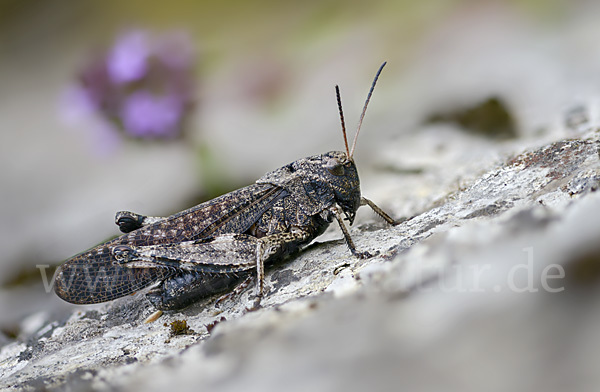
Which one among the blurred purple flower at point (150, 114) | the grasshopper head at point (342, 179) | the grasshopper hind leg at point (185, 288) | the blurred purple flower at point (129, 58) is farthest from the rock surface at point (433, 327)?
the blurred purple flower at point (129, 58)

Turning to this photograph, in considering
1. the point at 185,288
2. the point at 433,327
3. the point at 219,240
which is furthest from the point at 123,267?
the point at 433,327

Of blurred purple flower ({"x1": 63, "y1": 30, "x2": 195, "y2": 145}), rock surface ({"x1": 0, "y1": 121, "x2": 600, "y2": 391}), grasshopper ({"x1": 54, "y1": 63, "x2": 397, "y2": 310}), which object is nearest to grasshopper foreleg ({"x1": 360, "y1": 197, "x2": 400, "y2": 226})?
grasshopper ({"x1": 54, "y1": 63, "x2": 397, "y2": 310})

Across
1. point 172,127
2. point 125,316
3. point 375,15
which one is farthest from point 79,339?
point 375,15

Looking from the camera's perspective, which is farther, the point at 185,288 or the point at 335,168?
the point at 335,168

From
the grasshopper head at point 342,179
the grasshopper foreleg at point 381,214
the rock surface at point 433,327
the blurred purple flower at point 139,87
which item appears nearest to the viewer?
the rock surface at point 433,327

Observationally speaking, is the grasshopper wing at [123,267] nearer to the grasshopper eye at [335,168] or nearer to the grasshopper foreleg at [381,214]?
the grasshopper eye at [335,168]

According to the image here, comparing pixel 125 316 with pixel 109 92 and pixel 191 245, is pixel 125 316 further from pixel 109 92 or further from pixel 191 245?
pixel 109 92

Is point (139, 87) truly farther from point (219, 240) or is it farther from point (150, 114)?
point (219, 240)
